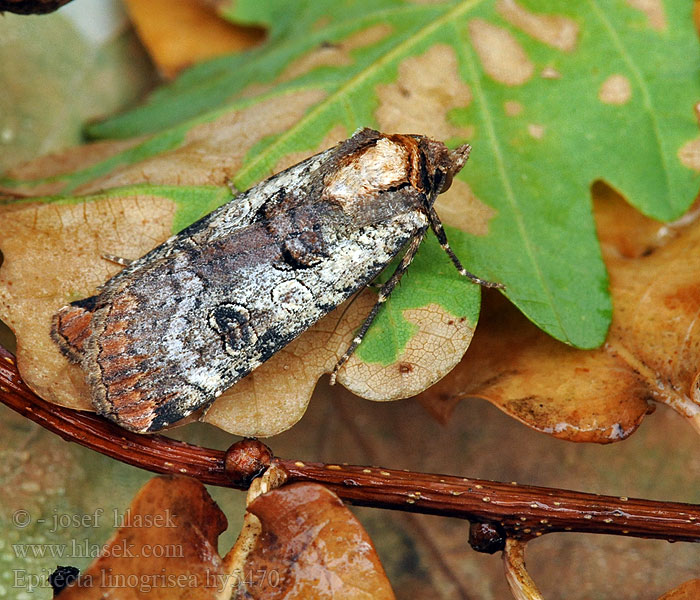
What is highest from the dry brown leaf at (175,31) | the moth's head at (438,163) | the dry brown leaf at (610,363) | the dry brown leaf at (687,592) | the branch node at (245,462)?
the dry brown leaf at (175,31)

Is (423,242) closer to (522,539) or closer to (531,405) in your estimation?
(531,405)

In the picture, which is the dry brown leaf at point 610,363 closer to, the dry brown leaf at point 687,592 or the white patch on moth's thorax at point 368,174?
the dry brown leaf at point 687,592

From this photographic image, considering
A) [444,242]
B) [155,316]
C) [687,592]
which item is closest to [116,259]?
[155,316]

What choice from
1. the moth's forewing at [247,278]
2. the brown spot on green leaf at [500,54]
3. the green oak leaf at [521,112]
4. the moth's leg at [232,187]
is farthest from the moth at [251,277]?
the brown spot on green leaf at [500,54]

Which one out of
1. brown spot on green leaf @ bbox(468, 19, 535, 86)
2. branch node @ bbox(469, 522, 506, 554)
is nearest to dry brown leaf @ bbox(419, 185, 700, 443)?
branch node @ bbox(469, 522, 506, 554)

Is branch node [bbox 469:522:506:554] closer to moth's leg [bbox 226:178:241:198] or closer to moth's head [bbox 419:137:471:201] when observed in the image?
moth's head [bbox 419:137:471:201]
